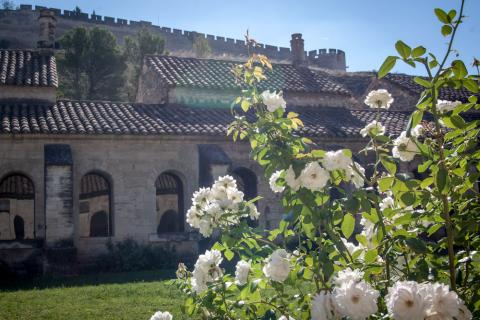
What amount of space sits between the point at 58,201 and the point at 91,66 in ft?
73.1

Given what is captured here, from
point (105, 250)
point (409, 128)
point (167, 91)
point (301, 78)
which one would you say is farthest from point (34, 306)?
point (301, 78)

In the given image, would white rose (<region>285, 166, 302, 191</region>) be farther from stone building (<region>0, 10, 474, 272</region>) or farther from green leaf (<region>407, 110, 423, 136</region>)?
stone building (<region>0, 10, 474, 272</region>)

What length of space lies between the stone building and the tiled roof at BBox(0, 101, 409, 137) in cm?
3

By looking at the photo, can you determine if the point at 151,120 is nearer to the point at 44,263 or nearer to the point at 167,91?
the point at 167,91

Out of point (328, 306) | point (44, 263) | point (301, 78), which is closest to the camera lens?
point (328, 306)

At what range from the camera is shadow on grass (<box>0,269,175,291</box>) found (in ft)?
40.4

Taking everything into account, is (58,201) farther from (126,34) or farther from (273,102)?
(126,34)

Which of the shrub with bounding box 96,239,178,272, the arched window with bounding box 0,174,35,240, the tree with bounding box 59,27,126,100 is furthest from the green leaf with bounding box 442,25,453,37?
the tree with bounding box 59,27,126,100

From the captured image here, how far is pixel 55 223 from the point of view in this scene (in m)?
14.9

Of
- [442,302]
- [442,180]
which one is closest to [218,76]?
[442,180]

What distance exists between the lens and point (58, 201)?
1495 centimetres

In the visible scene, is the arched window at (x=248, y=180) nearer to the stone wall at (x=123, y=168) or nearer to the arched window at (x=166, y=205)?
the stone wall at (x=123, y=168)

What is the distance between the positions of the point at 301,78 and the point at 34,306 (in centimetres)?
1729

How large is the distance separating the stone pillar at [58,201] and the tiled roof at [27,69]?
4.15 metres
